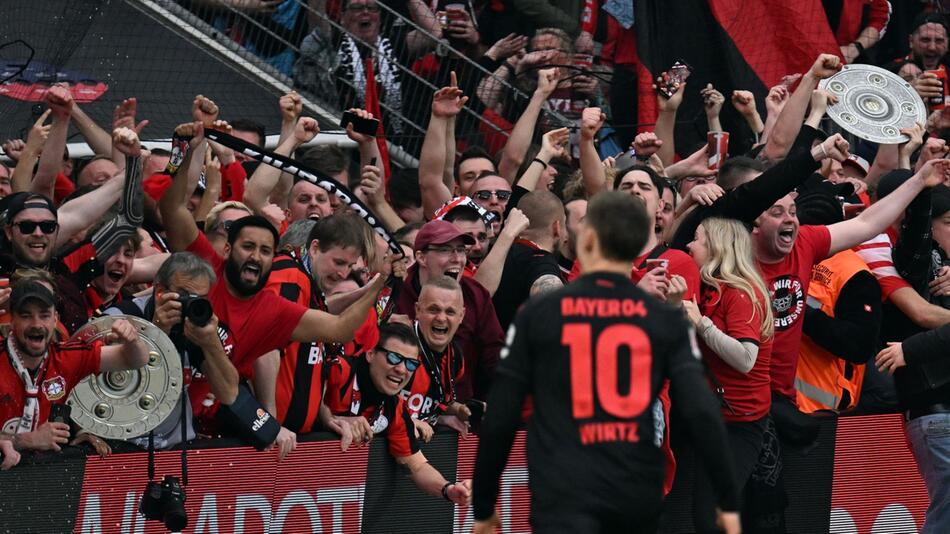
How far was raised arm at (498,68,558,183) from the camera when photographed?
11.0 meters

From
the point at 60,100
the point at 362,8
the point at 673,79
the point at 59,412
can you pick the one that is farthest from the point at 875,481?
the point at 362,8

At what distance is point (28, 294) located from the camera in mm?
7355

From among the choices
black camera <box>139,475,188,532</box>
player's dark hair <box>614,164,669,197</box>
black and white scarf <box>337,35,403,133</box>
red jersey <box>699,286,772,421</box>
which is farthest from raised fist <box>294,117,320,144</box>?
black camera <box>139,475,188,532</box>

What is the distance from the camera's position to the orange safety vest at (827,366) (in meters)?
9.32

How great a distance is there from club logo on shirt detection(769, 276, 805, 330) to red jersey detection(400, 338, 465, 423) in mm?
1783

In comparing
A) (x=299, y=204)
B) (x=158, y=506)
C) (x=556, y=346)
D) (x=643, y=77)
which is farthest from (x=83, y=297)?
(x=643, y=77)

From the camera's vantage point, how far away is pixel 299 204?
1013 centimetres

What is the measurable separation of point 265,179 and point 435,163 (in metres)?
1.18

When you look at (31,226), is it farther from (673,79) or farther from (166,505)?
(673,79)

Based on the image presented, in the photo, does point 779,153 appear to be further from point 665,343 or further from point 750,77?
point 665,343

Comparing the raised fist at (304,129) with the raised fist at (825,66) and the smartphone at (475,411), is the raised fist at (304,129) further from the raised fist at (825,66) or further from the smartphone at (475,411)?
the raised fist at (825,66)

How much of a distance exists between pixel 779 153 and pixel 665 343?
467cm

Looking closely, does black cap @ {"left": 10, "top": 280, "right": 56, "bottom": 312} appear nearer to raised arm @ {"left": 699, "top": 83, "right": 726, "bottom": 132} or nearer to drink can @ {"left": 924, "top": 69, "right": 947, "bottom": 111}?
raised arm @ {"left": 699, "top": 83, "right": 726, "bottom": 132}

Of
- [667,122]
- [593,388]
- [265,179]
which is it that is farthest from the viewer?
[667,122]
